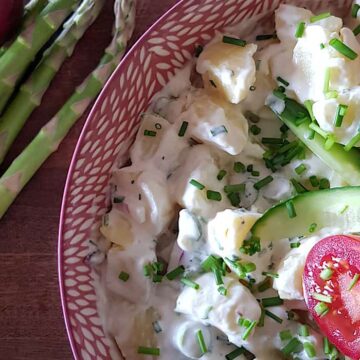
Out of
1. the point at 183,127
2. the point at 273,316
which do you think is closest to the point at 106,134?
the point at 183,127

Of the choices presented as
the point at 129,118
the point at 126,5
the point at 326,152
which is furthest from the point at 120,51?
the point at 326,152

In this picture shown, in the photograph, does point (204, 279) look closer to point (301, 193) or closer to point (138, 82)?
point (301, 193)

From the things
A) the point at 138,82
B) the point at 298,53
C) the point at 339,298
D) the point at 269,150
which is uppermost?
the point at 138,82

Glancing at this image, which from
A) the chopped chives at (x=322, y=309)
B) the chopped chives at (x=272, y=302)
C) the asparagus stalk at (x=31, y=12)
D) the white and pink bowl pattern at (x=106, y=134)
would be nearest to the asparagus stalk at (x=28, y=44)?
the asparagus stalk at (x=31, y=12)

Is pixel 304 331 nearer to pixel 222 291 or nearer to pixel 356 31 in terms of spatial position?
pixel 222 291

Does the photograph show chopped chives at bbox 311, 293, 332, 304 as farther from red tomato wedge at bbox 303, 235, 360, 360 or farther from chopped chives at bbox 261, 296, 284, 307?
chopped chives at bbox 261, 296, 284, 307

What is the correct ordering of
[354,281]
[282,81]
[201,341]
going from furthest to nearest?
[282,81], [201,341], [354,281]
